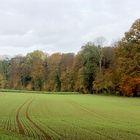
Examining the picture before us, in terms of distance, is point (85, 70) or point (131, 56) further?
point (85, 70)

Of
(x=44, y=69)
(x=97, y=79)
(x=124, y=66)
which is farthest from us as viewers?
(x=44, y=69)

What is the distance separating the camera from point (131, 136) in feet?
72.3

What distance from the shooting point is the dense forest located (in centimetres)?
8575

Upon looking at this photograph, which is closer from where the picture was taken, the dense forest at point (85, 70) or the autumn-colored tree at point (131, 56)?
the autumn-colored tree at point (131, 56)

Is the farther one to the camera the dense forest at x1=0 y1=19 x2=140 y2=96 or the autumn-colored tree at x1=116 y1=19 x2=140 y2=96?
the dense forest at x1=0 y1=19 x2=140 y2=96

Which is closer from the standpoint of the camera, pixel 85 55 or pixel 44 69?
pixel 85 55

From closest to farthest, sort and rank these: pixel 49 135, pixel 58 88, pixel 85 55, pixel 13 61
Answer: pixel 49 135
pixel 85 55
pixel 58 88
pixel 13 61

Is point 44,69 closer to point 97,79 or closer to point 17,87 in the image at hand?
point 17,87

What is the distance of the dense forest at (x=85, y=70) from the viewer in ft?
281

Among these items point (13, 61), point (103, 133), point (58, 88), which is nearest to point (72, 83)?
point (58, 88)

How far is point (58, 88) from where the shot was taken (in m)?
154

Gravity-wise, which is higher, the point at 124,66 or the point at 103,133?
the point at 124,66

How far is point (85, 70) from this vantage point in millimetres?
125938

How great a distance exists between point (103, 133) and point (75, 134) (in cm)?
174
